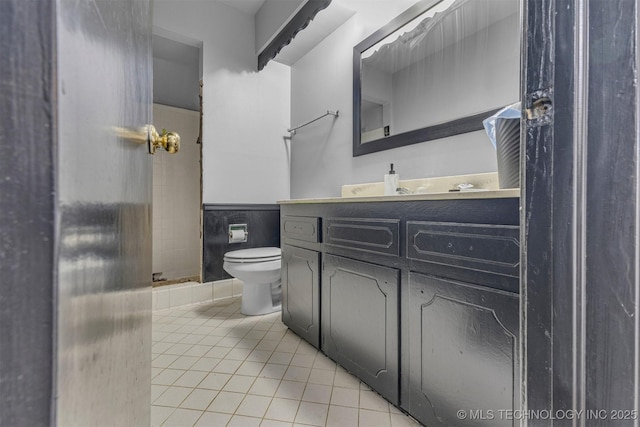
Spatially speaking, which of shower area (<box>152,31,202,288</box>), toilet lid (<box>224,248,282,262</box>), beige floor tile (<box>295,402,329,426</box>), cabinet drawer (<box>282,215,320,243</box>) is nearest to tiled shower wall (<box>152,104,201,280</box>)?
shower area (<box>152,31,202,288</box>)

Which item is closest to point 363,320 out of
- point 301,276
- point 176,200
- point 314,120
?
point 301,276

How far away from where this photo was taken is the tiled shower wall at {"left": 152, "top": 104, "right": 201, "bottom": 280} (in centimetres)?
298

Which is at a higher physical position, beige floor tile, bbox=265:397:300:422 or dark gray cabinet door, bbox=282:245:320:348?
dark gray cabinet door, bbox=282:245:320:348

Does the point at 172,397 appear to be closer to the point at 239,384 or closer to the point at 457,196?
the point at 239,384

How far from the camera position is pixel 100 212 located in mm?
323

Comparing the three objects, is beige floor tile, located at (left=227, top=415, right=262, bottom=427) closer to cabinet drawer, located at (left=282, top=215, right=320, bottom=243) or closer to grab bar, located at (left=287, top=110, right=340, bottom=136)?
cabinet drawer, located at (left=282, top=215, right=320, bottom=243)

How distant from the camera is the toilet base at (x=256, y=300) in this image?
2156mm

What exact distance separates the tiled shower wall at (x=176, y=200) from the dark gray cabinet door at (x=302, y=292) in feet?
5.66

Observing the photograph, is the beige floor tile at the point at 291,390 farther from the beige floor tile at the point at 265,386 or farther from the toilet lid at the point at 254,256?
the toilet lid at the point at 254,256

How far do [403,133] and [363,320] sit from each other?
108cm

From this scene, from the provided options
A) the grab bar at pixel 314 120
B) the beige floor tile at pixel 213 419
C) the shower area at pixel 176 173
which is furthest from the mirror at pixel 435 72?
the shower area at pixel 176 173

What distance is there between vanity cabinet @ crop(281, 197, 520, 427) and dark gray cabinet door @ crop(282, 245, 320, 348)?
0.09m

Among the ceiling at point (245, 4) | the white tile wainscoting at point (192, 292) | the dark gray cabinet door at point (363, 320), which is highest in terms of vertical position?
the ceiling at point (245, 4)

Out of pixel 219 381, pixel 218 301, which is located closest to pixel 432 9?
pixel 219 381
